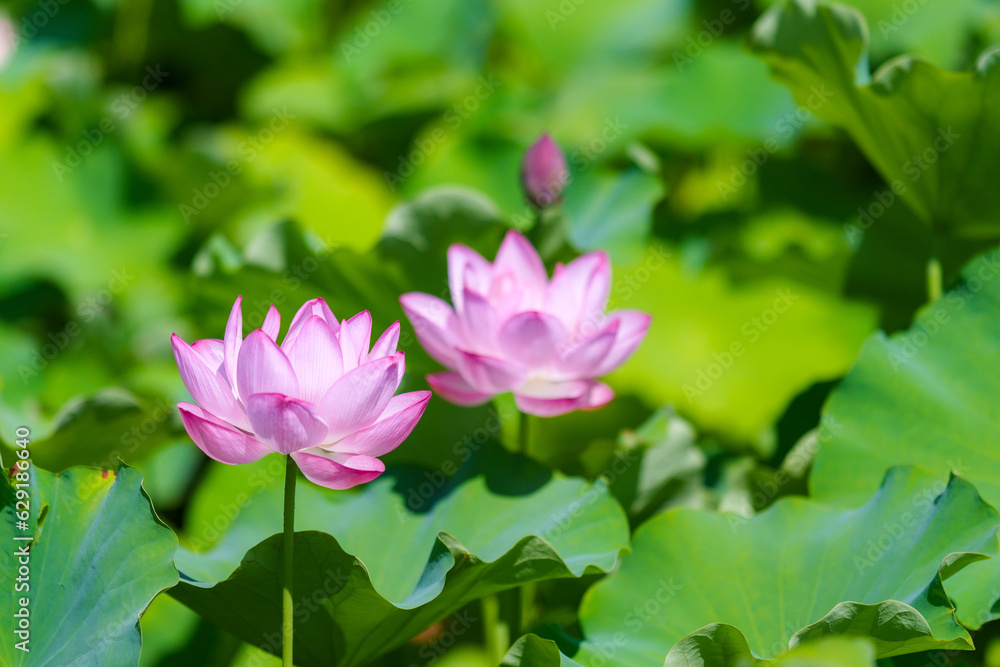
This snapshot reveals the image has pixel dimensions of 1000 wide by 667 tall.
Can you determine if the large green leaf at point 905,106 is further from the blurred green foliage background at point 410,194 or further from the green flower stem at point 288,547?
the green flower stem at point 288,547

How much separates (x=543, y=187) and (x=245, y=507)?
1.52 feet

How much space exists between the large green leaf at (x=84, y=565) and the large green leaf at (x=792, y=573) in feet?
1.19

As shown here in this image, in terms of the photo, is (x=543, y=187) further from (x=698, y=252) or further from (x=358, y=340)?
(x=698, y=252)

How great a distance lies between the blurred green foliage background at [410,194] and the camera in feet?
3.58

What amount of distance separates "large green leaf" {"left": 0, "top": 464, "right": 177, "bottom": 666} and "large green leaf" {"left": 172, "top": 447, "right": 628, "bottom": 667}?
2.0 inches

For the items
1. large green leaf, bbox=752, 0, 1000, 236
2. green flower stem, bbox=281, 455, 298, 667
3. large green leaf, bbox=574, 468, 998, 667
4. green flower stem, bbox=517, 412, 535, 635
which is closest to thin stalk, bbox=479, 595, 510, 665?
green flower stem, bbox=517, 412, 535, 635

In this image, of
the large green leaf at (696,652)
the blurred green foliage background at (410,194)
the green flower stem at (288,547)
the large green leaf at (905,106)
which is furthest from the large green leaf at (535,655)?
the large green leaf at (905,106)

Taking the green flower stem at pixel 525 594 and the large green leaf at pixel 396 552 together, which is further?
the green flower stem at pixel 525 594

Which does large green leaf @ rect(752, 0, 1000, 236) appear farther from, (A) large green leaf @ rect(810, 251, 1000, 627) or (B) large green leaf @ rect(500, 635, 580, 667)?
(B) large green leaf @ rect(500, 635, 580, 667)

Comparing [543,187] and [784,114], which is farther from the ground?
[543,187]

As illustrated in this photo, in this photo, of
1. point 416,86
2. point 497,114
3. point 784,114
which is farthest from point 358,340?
point 416,86

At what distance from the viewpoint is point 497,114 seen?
184 cm

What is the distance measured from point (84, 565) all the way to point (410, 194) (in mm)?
1080

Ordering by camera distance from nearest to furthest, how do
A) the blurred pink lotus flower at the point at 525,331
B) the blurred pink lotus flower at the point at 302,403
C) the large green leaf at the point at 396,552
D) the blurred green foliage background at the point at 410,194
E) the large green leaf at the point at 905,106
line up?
1. the blurred pink lotus flower at the point at 302,403
2. the large green leaf at the point at 396,552
3. the blurred pink lotus flower at the point at 525,331
4. the large green leaf at the point at 905,106
5. the blurred green foliage background at the point at 410,194
